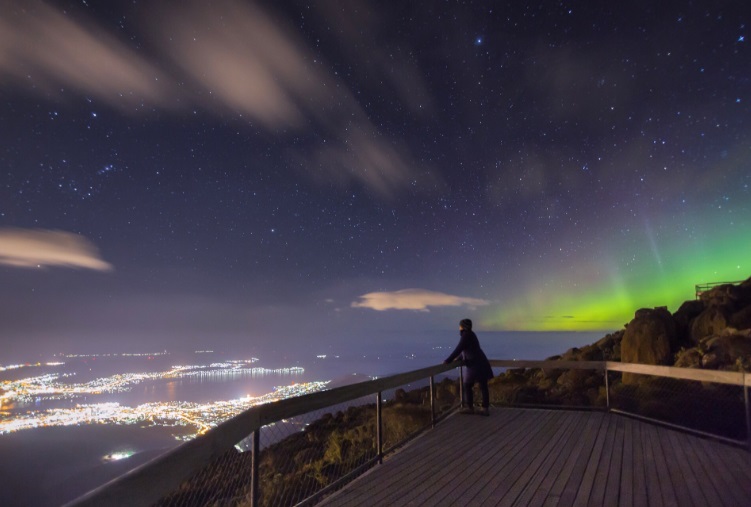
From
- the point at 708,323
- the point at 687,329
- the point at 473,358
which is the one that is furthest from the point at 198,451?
the point at 687,329

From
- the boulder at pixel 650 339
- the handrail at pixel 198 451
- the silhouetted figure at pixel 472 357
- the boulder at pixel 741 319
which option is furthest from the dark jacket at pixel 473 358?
the boulder at pixel 741 319

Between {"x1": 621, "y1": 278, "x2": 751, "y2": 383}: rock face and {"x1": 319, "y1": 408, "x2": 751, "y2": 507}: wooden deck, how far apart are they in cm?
1061

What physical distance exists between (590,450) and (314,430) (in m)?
11.4

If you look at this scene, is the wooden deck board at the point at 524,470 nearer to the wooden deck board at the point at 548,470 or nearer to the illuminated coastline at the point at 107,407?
the wooden deck board at the point at 548,470

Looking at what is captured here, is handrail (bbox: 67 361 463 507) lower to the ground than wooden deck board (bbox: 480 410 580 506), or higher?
higher

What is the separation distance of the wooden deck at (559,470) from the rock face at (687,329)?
34.8 feet

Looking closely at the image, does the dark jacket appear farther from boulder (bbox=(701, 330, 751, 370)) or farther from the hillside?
boulder (bbox=(701, 330, 751, 370))

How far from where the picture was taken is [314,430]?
1498 cm

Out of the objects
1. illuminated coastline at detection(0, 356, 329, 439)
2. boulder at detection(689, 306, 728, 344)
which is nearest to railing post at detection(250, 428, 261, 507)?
boulder at detection(689, 306, 728, 344)

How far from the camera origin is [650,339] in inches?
657

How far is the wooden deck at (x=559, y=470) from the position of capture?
393 cm

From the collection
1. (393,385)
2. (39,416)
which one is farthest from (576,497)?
(39,416)

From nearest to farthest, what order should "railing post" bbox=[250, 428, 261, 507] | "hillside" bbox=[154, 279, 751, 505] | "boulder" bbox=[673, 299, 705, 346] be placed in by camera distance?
"railing post" bbox=[250, 428, 261, 507], "hillside" bbox=[154, 279, 751, 505], "boulder" bbox=[673, 299, 705, 346]

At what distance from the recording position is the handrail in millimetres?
1302
